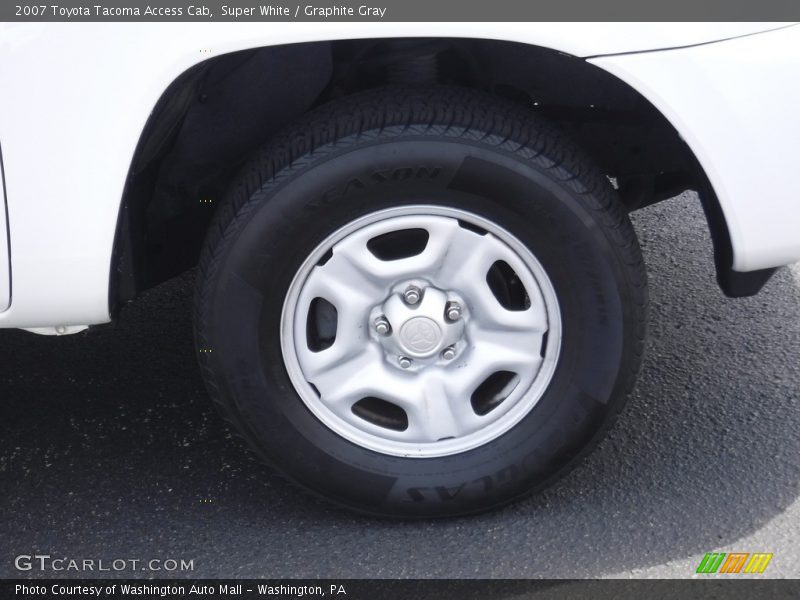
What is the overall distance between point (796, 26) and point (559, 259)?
0.63 metres

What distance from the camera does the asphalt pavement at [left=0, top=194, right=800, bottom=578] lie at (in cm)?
231

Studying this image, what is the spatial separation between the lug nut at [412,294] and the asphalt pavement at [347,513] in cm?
53

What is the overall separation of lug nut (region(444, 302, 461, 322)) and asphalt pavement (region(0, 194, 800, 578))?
0.49 meters

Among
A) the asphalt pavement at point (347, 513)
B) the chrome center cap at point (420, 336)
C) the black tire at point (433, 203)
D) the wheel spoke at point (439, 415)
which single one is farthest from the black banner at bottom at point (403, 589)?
the chrome center cap at point (420, 336)

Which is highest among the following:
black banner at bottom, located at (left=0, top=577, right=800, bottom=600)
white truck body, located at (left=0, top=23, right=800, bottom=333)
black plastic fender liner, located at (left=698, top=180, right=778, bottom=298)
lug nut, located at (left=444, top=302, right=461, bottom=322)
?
white truck body, located at (left=0, top=23, right=800, bottom=333)

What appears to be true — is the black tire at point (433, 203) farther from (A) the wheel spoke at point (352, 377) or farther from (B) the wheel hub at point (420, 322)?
(B) the wheel hub at point (420, 322)

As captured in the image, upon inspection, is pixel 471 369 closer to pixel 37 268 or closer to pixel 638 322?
pixel 638 322

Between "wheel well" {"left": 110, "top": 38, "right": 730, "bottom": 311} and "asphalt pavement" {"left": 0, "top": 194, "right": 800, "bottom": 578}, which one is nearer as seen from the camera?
"wheel well" {"left": 110, "top": 38, "right": 730, "bottom": 311}

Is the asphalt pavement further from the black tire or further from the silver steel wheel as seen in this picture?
the silver steel wheel

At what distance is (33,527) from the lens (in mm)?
2402

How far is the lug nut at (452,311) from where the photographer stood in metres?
2.27
